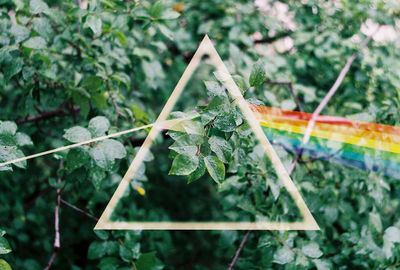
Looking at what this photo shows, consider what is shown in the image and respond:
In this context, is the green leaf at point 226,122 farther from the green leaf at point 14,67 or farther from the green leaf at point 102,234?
the green leaf at point 14,67

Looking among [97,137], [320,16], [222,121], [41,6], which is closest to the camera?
[222,121]

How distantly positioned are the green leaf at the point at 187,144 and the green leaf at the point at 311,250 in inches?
26.1

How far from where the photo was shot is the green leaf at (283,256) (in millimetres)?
1161

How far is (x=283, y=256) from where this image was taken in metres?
1.18

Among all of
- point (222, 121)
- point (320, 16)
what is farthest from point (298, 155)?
point (320, 16)

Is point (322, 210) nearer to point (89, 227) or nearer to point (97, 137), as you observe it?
point (97, 137)

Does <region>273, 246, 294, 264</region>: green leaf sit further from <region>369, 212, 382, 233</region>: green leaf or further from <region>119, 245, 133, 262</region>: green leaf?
<region>119, 245, 133, 262</region>: green leaf

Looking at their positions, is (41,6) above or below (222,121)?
above

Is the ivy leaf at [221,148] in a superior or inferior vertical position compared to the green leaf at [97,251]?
superior

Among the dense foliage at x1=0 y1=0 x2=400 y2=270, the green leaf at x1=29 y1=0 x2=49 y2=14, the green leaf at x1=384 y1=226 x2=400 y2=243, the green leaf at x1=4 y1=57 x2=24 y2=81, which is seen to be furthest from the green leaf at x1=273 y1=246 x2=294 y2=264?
the green leaf at x1=29 y1=0 x2=49 y2=14

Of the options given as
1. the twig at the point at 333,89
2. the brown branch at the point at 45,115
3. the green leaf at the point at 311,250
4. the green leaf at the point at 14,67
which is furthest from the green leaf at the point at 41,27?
the green leaf at the point at 311,250

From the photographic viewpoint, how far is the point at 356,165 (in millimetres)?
1475

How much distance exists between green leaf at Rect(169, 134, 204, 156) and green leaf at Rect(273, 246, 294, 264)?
1.86 ft

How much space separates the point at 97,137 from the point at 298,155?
88 centimetres
